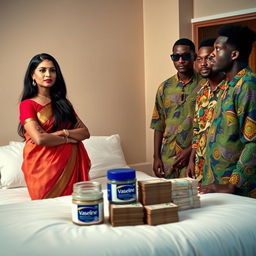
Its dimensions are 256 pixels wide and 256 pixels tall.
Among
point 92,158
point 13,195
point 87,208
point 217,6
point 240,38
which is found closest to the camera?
point 87,208

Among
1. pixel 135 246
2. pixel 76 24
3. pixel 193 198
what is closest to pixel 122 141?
pixel 76 24

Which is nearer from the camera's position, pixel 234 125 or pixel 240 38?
pixel 234 125

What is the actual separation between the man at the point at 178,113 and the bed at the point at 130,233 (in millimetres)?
1470

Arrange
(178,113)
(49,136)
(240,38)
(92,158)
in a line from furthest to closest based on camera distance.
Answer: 1. (92,158)
2. (178,113)
3. (49,136)
4. (240,38)

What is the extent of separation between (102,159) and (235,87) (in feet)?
6.48

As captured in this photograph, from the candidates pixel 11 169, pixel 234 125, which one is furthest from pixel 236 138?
pixel 11 169

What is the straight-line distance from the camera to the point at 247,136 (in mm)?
1917

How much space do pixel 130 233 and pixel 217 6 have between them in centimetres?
330

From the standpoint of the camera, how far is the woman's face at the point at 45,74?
2748 millimetres

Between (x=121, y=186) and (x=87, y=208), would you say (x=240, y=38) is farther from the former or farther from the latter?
(x=87, y=208)

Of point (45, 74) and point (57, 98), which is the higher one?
point (45, 74)

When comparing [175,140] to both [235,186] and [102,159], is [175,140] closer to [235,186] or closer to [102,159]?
[102,159]

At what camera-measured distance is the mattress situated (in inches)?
47.6

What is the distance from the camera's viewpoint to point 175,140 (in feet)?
10.5
